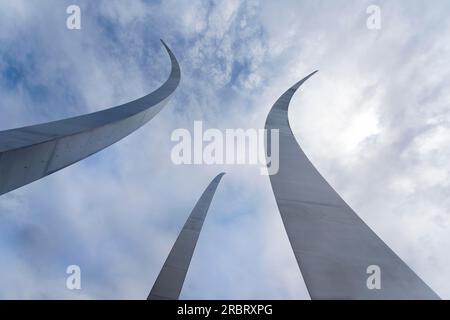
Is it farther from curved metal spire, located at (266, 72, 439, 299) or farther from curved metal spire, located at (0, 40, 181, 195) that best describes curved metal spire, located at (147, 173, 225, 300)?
curved metal spire, located at (266, 72, 439, 299)

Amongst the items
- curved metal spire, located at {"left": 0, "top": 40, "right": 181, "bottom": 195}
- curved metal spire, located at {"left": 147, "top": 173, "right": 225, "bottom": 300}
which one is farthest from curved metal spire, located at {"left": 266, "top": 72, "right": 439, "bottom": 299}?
curved metal spire, located at {"left": 147, "top": 173, "right": 225, "bottom": 300}

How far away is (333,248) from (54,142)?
5.98 metres

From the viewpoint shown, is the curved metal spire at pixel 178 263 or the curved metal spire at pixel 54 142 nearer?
the curved metal spire at pixel 54 142

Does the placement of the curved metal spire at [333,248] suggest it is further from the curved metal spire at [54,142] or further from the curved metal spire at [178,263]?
the curved metal spire at [178,263]

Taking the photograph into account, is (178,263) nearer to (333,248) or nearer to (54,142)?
(54,142)

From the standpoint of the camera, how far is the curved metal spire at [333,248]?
4680 millimetres

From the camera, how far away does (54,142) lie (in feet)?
23.9

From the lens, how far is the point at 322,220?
6156 millimetres

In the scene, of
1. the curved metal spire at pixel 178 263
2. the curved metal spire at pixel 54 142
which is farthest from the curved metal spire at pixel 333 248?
the curved metal spire at pixel 178 263

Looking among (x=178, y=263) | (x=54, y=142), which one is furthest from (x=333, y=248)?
(x=178, y=263)

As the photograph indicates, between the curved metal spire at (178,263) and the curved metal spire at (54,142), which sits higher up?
the curved metal spire at (54,142)

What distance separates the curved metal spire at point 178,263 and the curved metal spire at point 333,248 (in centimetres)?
985

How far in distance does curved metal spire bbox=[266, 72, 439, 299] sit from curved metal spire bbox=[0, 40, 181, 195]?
4.84 meters
